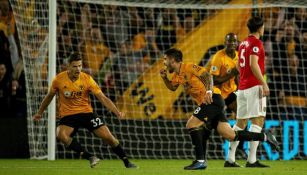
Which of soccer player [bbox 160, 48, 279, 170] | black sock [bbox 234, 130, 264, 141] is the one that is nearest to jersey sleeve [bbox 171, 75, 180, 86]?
soccer player [bbox 160, 48, 279, 170]

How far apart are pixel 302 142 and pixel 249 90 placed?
4.09m

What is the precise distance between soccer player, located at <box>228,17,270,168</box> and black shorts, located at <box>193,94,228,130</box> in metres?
0.36

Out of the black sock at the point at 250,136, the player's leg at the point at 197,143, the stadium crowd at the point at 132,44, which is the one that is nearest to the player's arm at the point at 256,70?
the black sock at the point at 250,136

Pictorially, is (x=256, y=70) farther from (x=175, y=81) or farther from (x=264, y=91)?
(x=175, y=81)

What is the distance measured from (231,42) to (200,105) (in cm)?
174

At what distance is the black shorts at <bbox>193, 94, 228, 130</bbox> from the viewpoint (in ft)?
33.3

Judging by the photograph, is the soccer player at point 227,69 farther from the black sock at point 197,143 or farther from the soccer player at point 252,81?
the black sock at point 197,143

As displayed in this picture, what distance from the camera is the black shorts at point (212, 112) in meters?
10.1

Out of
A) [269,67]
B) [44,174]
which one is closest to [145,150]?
[269,67]

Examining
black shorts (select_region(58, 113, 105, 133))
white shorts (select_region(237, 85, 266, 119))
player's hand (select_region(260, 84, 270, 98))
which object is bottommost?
black shorts (select_region(58, 113, 105, 133))

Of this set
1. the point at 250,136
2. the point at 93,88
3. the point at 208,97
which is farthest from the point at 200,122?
the point at 93,88

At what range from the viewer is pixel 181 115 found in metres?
14.6

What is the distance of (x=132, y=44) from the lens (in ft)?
50.8

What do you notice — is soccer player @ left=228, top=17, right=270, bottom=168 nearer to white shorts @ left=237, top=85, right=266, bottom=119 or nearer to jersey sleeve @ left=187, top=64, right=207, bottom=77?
white shorts @ left=237, top=85, right=266, bottom=119
